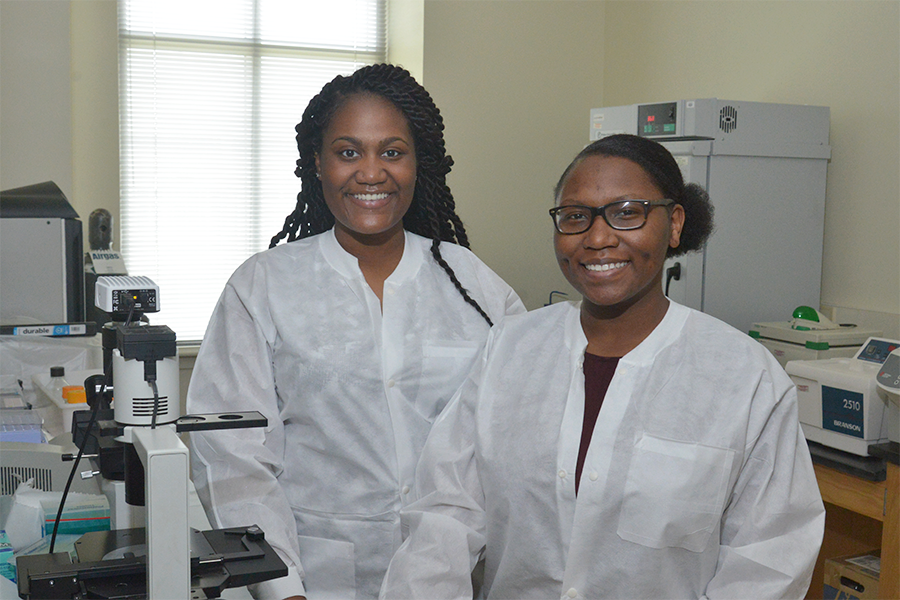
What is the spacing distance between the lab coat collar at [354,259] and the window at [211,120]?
273 cm

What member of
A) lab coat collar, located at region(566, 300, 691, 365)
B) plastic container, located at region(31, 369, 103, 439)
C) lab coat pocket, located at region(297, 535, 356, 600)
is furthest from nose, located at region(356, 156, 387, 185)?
plastic container, located at region(31, 369, 103, 439)

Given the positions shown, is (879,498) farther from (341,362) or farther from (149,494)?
(149,494)

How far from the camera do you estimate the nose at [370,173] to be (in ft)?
4.29

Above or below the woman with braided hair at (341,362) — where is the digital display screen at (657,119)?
above

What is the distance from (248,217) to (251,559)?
346 cm

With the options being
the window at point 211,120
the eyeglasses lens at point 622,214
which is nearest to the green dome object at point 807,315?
the eyeglasses lens at point 622,214

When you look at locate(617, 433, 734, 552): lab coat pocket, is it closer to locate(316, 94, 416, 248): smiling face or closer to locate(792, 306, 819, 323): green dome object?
locate(316, 94, 416, 248): smiling face

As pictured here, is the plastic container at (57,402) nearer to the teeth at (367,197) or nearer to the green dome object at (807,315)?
the teeth at (367,197)

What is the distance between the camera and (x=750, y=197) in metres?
2.85

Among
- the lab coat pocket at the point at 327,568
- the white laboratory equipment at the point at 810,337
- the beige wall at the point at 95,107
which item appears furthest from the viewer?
the beige wall at the point at 95,107

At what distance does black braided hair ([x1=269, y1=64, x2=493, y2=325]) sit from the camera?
4.49 ft

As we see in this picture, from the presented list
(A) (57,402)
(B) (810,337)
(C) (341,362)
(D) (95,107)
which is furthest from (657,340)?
(D) (95,107)

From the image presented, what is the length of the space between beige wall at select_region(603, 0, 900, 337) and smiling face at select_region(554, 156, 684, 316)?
1.93 m

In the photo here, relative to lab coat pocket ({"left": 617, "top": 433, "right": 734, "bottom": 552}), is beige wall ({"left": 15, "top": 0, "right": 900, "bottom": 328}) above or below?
above
